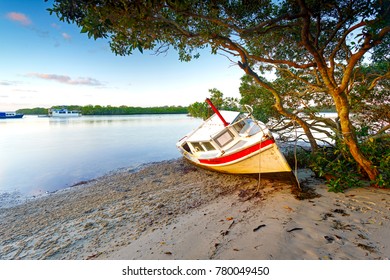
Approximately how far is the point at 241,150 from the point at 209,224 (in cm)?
287

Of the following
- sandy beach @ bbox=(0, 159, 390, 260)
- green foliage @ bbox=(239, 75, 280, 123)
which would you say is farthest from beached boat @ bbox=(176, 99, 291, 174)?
green foliage @ bbox=(239, 75, 280, 123)

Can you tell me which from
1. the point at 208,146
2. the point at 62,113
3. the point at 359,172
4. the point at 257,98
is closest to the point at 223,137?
the point at 208,146

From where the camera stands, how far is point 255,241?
314cm

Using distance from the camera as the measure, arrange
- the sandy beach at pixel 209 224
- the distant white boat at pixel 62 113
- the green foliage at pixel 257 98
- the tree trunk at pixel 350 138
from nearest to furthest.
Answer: the sandy beach at pixel 209 224 < the tree trunk at pixel 350 138 < the green foliage at pixel 257 98 < the distant white boat at pixel 62 113

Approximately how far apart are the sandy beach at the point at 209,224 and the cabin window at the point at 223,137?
1384 millimetres

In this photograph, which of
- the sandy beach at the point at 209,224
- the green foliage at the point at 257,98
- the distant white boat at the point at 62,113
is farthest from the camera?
the distant white boat at the point at 62,113

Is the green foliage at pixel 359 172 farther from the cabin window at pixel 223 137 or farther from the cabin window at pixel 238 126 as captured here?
the cabin window at pixel 238 126

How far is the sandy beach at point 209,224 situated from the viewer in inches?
118

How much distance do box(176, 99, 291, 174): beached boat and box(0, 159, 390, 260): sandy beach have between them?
506mm

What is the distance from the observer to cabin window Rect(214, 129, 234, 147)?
7153 mm

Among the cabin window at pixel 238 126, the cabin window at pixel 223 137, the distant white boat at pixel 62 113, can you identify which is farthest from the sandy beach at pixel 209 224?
the distant white boat at pixel 62 113

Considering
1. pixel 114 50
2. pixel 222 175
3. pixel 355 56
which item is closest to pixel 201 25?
pixel 114 50

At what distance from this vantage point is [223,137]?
7.21m

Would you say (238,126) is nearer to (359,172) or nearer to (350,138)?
(350,138)
